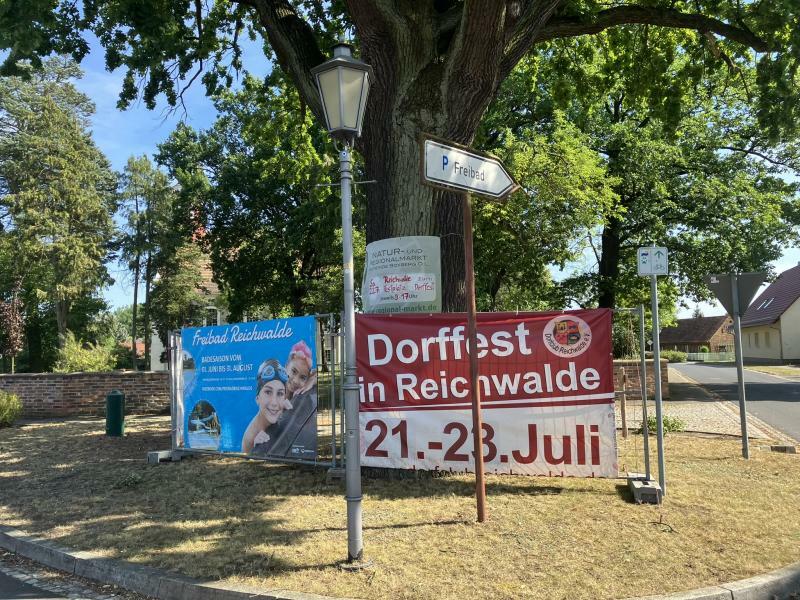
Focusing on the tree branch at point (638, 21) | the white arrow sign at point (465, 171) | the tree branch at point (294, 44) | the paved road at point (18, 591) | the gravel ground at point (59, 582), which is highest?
the tree branch at point (638, 21)

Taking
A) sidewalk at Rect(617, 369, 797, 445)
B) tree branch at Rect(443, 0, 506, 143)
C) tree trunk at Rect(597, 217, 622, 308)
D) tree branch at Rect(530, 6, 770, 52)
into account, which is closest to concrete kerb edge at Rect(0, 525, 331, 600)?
tree branch at Rect(443, 0, 506, 143)

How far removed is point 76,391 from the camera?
53.1 ft

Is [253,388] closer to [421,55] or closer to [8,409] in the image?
[421,55]

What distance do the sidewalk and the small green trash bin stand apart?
31.4 ft

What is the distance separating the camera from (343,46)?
4930 mm

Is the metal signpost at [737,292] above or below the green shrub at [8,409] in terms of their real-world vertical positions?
above

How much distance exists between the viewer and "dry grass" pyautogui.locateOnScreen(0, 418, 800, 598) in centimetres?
439

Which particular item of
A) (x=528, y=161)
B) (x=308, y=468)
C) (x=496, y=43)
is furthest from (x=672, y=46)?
(x=308, y=468)

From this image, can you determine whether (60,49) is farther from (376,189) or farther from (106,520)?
(106,520)

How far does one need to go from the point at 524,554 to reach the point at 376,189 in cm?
466

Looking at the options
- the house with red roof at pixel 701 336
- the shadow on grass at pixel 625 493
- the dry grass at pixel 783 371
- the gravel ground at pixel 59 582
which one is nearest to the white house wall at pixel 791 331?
the dry grass at pixel 783 371

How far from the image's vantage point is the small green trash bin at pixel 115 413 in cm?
1161

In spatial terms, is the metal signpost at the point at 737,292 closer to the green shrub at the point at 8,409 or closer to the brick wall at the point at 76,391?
the brick wall at the point at 76,391

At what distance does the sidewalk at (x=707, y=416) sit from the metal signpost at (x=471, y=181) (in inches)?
266
